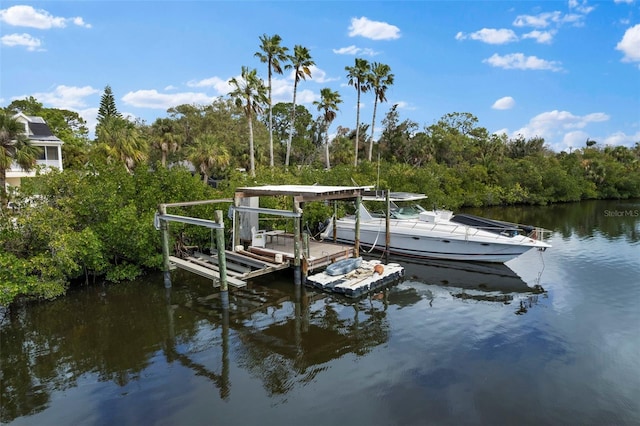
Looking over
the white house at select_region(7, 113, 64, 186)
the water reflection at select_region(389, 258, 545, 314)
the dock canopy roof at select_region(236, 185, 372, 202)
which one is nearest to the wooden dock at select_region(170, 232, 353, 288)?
the dock canopy roof at select_region(236, 185, 372, 202)

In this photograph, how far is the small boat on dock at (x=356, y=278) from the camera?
44.5 feet

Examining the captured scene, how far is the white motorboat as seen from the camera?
17047 mm

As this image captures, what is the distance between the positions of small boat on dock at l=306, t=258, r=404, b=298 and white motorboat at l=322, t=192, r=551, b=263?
3.33 meters

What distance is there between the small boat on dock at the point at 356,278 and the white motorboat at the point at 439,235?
3329 mm

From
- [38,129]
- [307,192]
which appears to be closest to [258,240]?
[307,192]

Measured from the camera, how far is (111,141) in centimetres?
2533

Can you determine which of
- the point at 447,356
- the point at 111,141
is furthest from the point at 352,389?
the point at 111,141

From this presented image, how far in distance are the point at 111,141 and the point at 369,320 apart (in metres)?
21.0

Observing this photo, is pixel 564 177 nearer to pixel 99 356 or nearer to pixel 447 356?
pixel 447 356

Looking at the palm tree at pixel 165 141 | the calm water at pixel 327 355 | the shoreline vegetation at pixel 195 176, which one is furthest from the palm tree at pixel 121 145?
the calm water at pixel 327 355

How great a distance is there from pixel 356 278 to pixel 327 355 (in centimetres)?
494

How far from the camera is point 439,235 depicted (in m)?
17.9

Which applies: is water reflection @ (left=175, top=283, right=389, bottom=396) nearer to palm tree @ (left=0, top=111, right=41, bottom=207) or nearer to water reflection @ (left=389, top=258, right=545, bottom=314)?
water reflection @ (left=389, top=258, right=545, bottom=314)

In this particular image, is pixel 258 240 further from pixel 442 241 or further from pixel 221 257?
pixel 442 241
